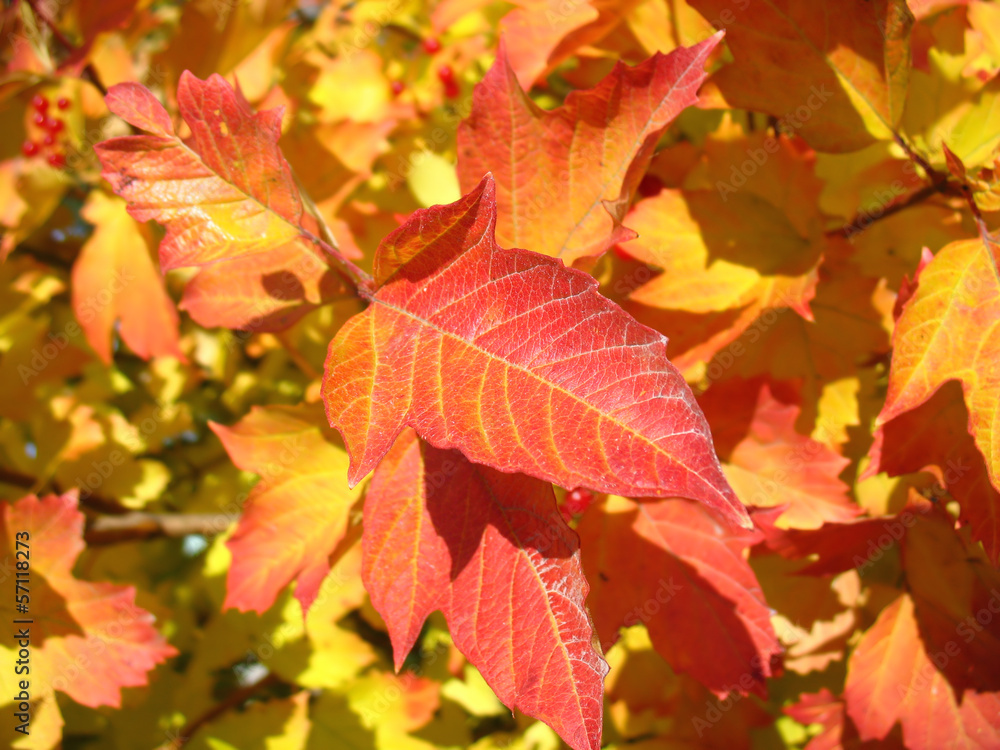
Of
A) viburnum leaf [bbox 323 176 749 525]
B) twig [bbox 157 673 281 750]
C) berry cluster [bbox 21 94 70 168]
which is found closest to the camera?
viburnum leaf [bbox 323 176 749 525]

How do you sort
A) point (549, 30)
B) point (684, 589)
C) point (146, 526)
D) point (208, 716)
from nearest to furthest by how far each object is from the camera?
point (684, 589) → point (549, 30) → point (146, 526) → point (208, 716)

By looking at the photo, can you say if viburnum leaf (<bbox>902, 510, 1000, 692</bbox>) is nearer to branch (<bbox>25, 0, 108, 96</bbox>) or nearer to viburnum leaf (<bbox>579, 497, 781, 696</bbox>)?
viburnum leaf (<bbox>579, 497, 781, 696</bbox>)

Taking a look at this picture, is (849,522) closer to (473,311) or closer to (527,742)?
(473,311)

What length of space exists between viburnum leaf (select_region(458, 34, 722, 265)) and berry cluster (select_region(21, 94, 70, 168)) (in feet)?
4.43

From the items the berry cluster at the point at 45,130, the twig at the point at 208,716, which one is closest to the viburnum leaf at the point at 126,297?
the berry cluster at the point at 45,130

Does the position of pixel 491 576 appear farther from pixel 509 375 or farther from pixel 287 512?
pixel 287 512

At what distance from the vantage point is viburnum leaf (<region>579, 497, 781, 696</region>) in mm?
1055

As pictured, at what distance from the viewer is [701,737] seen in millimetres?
1472

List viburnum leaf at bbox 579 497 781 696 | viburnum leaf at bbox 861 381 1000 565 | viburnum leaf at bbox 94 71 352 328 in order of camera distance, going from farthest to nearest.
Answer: viburnum leaf at bbox 579 497 781 696 < viburnum leaf at bbox 861 381 1000 565 < viburnum leaf at bbox 94 71 352 328

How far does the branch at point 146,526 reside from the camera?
1467 mm

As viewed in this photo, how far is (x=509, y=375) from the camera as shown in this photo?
2.22ft

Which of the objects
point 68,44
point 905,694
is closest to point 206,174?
point 68,44

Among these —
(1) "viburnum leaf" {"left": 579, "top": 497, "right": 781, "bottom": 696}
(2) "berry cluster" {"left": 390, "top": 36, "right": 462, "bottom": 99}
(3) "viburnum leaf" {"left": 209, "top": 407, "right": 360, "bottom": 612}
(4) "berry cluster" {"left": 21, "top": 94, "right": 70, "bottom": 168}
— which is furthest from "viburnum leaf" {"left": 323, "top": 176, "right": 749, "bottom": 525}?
(4) "berry cluster" {"left": 21, "top": 94, "right": 70, "bottom": 168}

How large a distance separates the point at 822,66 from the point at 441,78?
104 centimetres
